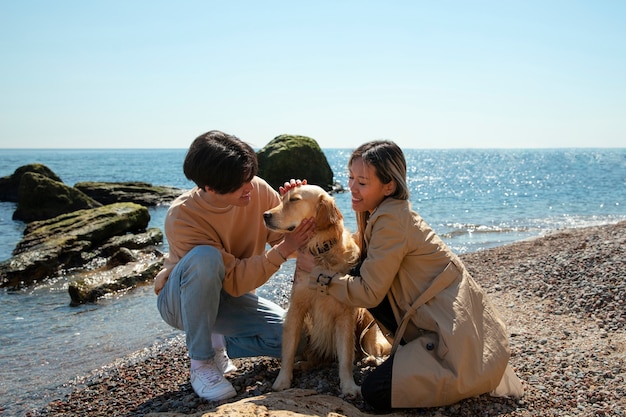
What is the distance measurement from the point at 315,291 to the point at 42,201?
19321 millimetres

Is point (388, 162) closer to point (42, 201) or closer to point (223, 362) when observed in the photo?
point (223, 362)

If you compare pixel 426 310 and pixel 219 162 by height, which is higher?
pixel 219 162

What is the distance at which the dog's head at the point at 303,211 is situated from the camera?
4.06 m

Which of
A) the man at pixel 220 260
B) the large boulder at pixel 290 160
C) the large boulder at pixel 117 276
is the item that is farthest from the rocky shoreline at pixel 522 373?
the large boulder at pixel 290 160

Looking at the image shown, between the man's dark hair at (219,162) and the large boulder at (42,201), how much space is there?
18.2m

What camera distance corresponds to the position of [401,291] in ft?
12.4

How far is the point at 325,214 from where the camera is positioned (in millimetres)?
4074

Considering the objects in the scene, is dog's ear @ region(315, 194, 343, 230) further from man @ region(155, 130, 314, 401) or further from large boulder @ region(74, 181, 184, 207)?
large boulder @ region(74, 181, 184, 207)

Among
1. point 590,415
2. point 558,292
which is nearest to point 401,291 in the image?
point 590,415

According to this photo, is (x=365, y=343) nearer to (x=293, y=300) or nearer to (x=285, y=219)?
(x=293, y=300)

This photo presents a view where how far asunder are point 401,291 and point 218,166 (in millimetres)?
1644

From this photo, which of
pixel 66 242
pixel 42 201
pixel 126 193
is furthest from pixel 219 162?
pixel 126 193

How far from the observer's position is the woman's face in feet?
12.6

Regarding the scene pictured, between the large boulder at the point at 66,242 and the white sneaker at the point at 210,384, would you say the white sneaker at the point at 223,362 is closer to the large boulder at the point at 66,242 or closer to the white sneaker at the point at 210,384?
the white sneaker at the point at 210,384
